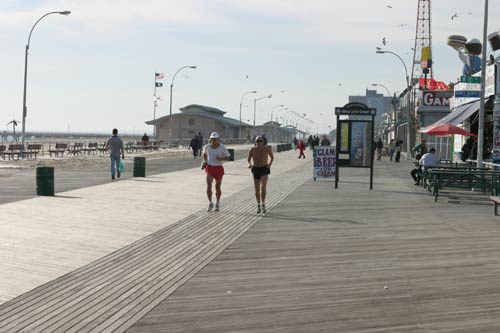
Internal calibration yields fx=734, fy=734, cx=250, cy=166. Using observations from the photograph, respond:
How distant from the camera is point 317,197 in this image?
60.7ft

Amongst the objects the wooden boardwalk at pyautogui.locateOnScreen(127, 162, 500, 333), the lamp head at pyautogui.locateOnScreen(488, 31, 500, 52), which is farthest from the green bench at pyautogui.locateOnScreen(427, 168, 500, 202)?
the lamp head at pyautogui.locateOnScreen(488, 31, 500, 52)

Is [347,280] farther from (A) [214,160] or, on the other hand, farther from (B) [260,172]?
(A) [214,160]

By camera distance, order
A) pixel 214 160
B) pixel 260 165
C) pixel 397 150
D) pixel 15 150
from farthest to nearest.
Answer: pixel 397 150, pixel 15 150, pixel 260 165, pixel 214 160

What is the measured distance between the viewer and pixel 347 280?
7840 mm

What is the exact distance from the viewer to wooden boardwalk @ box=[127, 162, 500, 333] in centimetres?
610

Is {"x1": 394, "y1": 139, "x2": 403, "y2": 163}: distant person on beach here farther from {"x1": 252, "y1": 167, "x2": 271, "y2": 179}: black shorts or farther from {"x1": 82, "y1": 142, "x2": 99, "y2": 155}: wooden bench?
{"x1": 252, "y1": 167, "x2": 271, "y2": 179}: black shorts

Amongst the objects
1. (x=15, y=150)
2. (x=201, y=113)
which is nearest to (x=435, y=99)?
(x=15, y=150)

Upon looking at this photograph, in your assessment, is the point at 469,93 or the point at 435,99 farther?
the point at 435,99

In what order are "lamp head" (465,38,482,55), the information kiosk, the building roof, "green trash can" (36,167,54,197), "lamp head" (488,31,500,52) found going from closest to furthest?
"green trash can" (36,167,54,197)
the information kiosk
"lamp head" (488,31,500,52)
"lamp head" (465,38,482,55)
the building roof

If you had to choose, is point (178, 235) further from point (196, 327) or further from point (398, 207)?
point (398, 207)

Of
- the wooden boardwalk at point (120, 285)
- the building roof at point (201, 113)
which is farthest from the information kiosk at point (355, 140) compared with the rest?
the building roof at point (201, 113)

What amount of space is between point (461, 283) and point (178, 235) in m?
4.81

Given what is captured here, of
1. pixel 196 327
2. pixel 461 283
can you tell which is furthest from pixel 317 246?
pixel 196 327

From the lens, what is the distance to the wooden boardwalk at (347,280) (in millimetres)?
6102
